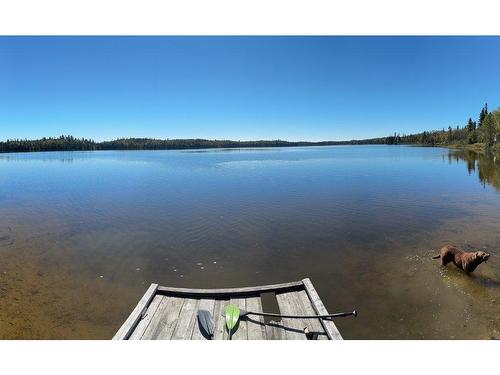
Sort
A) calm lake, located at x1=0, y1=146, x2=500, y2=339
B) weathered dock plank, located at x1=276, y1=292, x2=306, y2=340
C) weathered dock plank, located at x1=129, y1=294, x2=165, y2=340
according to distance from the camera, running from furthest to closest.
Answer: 1. calm lake, located at x1=0, y1=146, x2=500, y2=339
2. weathered dock plank, located at x1=276, y1=292, x2=306, y2=340
3. weathered dock plank, located at x1=129, y1=294, x2=165, y2=340

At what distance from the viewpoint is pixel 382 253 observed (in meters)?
10.5

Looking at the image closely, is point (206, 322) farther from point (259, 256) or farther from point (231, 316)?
point (259, 256)

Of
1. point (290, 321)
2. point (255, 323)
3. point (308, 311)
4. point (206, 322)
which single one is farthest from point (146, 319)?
point (308, 311)

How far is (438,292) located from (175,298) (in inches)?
270

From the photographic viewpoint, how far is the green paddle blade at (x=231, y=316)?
529 cm

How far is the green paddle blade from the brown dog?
23.8 feet

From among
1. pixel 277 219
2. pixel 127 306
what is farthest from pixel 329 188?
pixel 127 306

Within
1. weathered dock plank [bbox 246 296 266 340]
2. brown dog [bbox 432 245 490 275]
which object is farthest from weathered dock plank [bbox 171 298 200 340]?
brown dog [bbox 432 245 490 275]

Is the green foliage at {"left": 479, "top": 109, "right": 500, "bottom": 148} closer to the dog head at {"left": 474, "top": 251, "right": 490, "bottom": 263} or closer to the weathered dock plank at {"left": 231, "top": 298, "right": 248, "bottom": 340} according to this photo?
the dog head at {"left": 474, "top": 251, "right": 490, "bottom": 263}

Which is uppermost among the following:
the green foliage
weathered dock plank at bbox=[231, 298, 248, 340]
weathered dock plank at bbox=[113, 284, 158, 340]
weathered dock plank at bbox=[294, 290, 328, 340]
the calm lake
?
the green foliage

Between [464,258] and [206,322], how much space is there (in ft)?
26.1

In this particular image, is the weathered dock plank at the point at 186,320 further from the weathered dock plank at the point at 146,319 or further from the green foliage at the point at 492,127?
the green foliage at the point at 492,127

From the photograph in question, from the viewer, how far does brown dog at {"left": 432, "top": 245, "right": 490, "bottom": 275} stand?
8406 mm

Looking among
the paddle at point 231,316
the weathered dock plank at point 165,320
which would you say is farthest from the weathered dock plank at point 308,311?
the weathered dock plank at point 165,320
